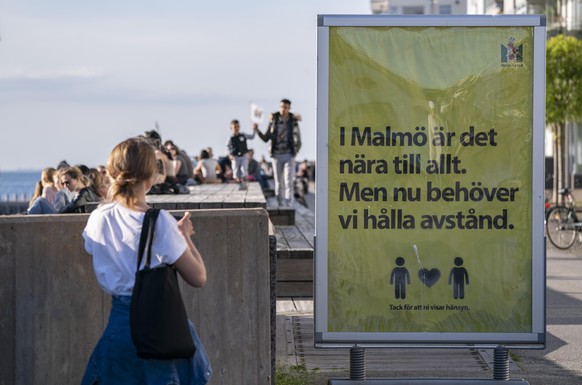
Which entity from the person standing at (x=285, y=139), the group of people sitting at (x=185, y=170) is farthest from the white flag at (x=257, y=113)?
the person standing at (x=285, y=139)

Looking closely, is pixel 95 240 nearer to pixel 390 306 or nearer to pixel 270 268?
pixel 270 268

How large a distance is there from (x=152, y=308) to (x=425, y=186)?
2.81 metres

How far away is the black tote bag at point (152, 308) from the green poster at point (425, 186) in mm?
2412

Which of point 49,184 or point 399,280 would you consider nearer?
point 399,280

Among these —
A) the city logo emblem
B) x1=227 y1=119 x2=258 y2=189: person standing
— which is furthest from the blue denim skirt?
x1=227 y1=119 x2=258 y2=189: person standing

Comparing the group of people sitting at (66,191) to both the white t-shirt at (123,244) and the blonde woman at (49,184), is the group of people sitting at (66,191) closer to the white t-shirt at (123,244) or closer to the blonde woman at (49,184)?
the blonde woman at (49,184)

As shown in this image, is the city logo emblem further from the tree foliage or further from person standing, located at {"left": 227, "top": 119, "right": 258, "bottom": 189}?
the tree foliage

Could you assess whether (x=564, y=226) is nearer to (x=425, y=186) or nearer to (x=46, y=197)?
(x=46, y=197)

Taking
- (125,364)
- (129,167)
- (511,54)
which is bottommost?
(125,364)

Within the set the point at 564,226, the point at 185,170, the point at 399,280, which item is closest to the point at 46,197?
the point at 399,280

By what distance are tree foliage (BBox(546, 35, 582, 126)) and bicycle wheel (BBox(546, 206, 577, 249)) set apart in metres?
20.0

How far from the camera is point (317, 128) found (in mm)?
8008

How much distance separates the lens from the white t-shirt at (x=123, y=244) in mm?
5707

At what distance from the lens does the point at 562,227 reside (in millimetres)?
24750
